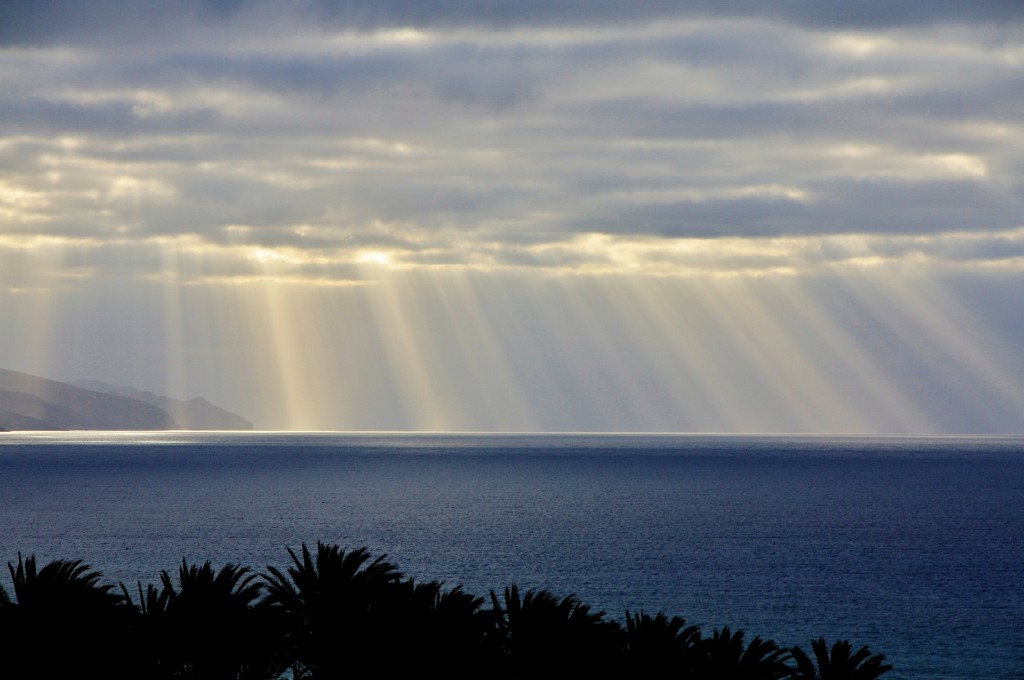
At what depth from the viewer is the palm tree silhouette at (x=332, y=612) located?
36.1 metres

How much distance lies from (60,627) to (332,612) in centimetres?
813

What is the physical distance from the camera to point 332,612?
3725 cm

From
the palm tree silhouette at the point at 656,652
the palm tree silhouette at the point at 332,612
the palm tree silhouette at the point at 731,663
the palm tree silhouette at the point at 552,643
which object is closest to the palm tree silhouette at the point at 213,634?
the palm tree silhouette at the point at 332,612

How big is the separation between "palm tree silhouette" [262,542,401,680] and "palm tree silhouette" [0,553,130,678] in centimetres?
503

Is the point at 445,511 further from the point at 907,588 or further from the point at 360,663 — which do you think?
the point at 360,663

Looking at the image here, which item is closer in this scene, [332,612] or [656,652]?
[656,652]

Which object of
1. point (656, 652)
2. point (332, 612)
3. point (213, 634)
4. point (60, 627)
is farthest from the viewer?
point (332, 612)

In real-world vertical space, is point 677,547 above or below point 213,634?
above

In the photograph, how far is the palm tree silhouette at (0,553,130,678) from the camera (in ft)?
111

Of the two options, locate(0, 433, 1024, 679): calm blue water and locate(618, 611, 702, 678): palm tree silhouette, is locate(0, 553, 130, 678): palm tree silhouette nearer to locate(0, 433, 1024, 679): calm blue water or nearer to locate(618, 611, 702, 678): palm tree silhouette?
locate(618, 611, 702, 678): palm tree silhouette

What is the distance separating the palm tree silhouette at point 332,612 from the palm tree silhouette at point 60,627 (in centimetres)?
503

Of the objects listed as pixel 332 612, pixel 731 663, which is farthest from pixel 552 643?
pixel 332 612

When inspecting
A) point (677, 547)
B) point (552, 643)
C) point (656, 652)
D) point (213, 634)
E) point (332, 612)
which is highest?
point (677, 547)

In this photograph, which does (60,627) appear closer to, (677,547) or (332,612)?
(332,612)
